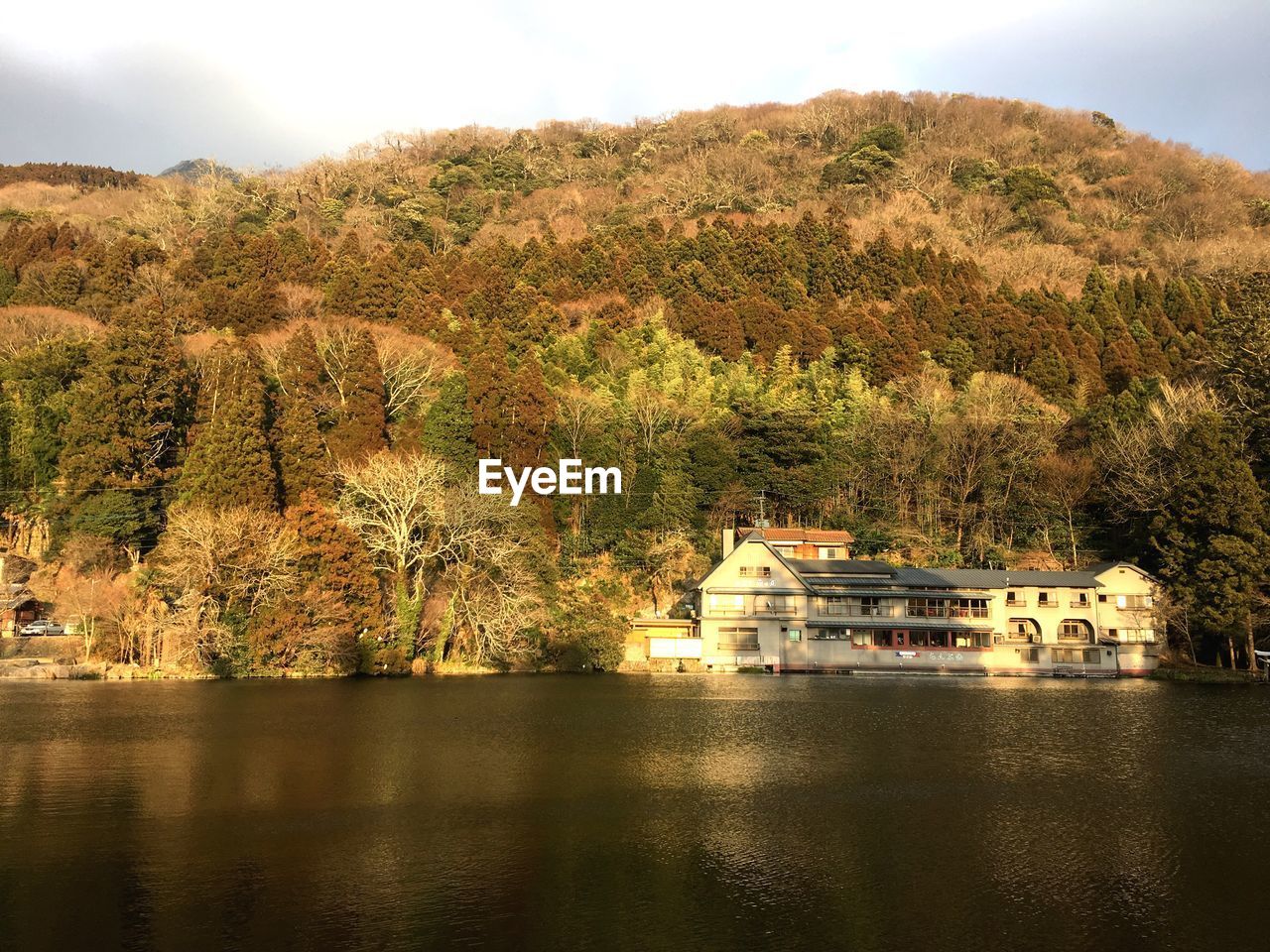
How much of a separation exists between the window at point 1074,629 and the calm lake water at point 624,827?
1155 cm

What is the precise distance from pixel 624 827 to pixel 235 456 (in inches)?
1019

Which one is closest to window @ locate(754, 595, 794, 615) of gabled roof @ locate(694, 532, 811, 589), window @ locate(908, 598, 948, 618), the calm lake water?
gabled roof @ locate(694, 532, 811, 589)

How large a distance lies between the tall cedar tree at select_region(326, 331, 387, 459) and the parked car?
12.0 m

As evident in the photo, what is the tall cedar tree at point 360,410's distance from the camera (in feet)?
130

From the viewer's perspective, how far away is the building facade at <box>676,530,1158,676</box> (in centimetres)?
3703

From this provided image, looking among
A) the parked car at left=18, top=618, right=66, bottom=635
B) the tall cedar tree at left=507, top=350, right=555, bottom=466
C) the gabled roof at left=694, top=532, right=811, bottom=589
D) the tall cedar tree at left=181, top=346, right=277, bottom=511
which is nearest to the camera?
the tall cedar tree at left=181, top=346, right=277, bottom=511

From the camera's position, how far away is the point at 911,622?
37344 mm

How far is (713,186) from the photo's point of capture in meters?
74.9

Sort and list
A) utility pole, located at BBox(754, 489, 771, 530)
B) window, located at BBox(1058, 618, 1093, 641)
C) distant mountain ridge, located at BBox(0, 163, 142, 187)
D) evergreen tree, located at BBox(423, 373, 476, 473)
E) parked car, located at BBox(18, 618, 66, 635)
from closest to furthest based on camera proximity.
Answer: parked car, located at BBox(18, 618, 66, 635) < window, located at BBox(1058, 618, 1093, 641) < evergreen tree, located at BBox(423, 373, 476, 473) < utility pole, located at BBox(754, 489, 771, 530) < distant mountain ridge, located at BBox(0, 163, 142, 187)

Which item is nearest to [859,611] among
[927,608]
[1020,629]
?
[927,608]

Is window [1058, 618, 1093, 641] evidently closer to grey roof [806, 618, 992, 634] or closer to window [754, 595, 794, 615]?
grey roof [806, 618, 992, 634]

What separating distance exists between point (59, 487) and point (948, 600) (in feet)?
120

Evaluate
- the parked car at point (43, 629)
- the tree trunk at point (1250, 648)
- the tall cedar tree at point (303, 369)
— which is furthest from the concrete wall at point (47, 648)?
the tree trunk at point (1250, 648)

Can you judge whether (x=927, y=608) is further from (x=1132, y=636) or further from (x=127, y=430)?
(x=127, y=430)
